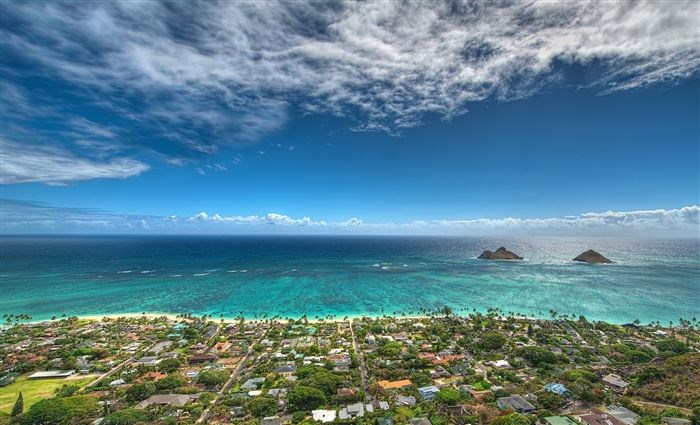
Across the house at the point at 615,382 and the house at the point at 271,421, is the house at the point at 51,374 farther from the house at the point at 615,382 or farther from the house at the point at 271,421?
the house at the point at 615,382

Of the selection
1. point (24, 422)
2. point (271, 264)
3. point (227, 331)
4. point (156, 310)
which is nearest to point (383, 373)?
point (227, 331)

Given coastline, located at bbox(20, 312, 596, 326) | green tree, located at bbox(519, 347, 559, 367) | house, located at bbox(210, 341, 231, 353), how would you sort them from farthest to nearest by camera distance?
coastline, located at bbox(20, 312, 596, 326)
house, located at bbox(210, 341, 231, 353)
green tree, located at bbox(519, 347, 559, 367)

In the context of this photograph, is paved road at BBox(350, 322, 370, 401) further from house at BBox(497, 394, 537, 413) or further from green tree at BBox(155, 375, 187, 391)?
green tree at BBox(155, 375, 187, 391)

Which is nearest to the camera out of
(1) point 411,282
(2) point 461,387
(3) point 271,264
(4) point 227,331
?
(2) point 461,387

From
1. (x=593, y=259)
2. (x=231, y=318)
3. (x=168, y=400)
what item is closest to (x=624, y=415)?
(x=168, y=400)

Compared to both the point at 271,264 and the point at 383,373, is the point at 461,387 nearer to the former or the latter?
the point at 383,373

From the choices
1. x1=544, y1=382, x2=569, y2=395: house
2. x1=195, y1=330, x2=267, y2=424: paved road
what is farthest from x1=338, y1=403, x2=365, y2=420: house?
x1=544, y1=382, x2=569, y2=395: house
